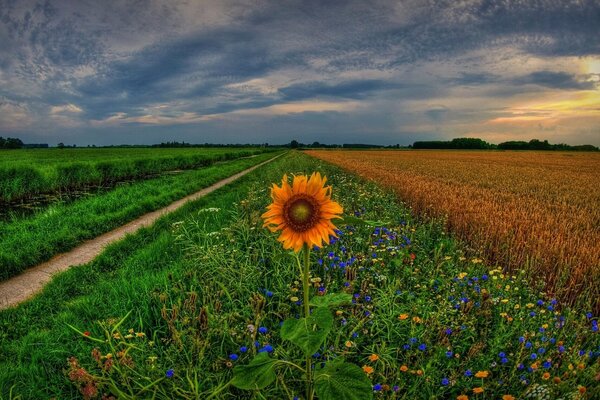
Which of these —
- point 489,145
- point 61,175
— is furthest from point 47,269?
point 489,145

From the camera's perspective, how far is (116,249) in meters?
6.36

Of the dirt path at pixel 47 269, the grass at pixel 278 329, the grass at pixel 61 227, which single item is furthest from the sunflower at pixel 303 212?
the grass at pixel 61 227

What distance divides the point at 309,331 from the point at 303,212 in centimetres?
55

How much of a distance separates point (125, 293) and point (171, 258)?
1419 mm

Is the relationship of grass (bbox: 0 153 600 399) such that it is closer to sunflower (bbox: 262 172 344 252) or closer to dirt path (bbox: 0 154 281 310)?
sunflower (bbox: 262 172 344 252)

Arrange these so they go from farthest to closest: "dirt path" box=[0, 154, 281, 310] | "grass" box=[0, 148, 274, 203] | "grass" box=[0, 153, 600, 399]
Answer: "grass" box=[0, 148, 274, 203], "dirt path" box=[0, 154, 281, 310], "grass" box=[0, 153, 600, 399]

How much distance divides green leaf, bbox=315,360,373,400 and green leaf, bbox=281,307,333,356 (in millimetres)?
178

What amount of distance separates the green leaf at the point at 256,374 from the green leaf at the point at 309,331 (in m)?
0.18

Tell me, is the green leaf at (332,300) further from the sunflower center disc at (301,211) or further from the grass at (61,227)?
the grass at (61,227)

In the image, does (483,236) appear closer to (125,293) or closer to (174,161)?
(125,293)

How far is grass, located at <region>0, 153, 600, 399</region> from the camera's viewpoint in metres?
2.35

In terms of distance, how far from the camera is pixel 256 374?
1.63 m

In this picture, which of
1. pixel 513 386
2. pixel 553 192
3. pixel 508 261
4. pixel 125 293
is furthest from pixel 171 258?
pixel 553 192

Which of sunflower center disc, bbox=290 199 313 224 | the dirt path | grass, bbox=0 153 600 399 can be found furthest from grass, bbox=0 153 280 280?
sunflower center disc, bbox=290 199 313 224
